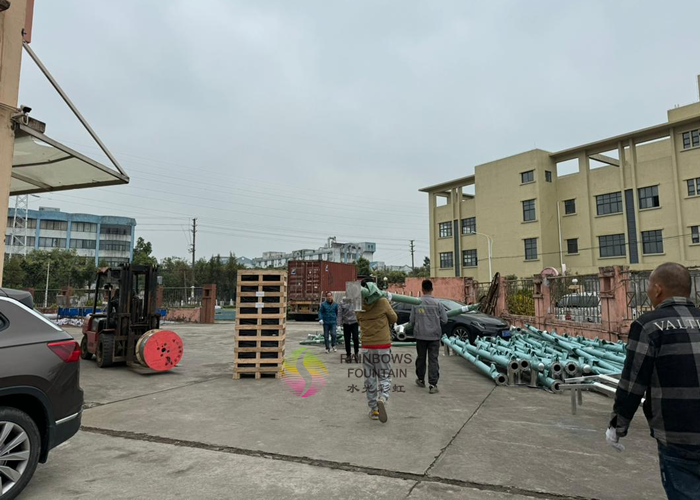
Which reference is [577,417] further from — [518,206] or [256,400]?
[518,206]

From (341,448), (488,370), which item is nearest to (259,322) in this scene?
(341,448)

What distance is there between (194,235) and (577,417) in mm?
57729

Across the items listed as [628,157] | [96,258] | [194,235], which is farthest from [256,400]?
[96,258]

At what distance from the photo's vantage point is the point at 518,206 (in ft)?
146

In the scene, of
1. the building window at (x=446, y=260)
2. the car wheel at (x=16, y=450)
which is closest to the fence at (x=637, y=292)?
the car wheel at (x=16, y=450)

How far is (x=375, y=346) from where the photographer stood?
599 centimetres

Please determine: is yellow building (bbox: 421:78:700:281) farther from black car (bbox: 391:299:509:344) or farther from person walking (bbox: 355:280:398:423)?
person walking (bbox: 355:280:398:423)

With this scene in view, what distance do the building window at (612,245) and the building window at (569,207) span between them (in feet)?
12.4

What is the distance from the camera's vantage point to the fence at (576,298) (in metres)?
12.7

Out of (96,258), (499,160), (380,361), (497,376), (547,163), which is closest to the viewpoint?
(380,361)

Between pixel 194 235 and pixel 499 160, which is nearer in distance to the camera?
pixel 499 160

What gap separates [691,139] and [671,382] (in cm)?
4199

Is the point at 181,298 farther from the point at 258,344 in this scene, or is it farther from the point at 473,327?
the point at 258,344

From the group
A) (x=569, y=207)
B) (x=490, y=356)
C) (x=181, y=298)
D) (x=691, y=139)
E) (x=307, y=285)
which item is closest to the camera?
(x=490, y=356)
